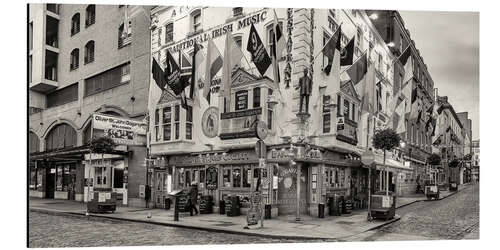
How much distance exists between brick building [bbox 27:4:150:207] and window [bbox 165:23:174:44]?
592 millimetres

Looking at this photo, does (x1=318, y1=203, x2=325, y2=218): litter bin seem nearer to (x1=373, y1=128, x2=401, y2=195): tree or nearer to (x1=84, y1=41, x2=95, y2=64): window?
(x1=373, y1=128, x2=401, y2=195): tree

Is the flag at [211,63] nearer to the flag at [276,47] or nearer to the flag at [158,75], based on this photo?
the flag at [276,47]

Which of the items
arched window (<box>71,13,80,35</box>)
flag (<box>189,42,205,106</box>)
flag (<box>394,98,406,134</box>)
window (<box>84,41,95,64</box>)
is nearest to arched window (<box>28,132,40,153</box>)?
window (<box>84,41,95,64</box>)

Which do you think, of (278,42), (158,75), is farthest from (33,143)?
(278,42)

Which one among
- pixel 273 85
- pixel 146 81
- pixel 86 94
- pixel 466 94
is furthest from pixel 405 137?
pixel 86 94

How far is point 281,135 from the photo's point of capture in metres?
11.9

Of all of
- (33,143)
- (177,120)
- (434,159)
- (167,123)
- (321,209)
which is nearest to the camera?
(33,143)

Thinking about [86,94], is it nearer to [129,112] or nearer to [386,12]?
[129,112]

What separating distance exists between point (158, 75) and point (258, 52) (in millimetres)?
3777

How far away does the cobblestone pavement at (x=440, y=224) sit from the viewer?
32.6 ft

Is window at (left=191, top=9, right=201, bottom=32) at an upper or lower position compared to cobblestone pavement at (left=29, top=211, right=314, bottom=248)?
upper

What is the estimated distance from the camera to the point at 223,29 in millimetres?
11742

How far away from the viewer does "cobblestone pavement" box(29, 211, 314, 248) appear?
903 centimetres

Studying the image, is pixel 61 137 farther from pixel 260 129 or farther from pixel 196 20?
pixel 260 129
